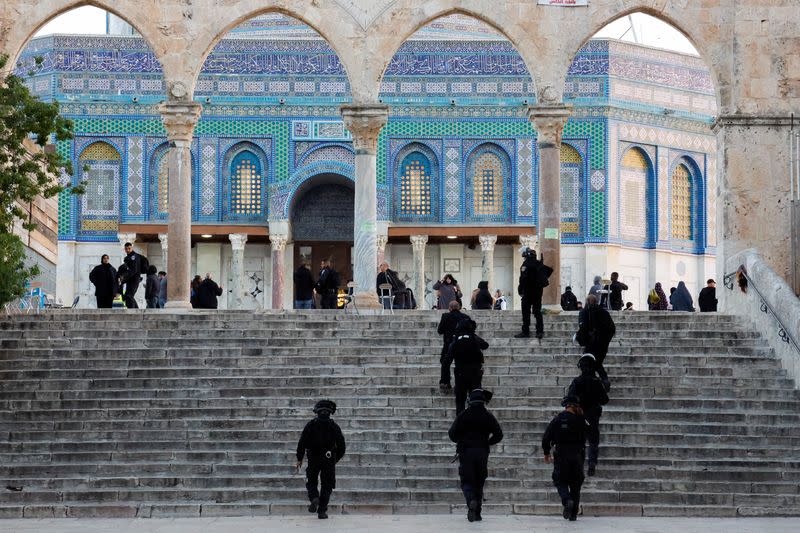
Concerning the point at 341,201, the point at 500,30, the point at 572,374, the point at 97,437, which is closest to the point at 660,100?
the point at 341,201

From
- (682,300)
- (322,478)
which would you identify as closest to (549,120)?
(682,300)

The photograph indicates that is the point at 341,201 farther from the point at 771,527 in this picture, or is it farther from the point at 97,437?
the point at 771,527

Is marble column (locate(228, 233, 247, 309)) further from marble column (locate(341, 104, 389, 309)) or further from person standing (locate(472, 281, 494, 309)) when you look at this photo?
marble column (locate(341, 104, 389, 309))

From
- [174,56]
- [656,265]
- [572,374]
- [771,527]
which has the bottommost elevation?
[771,527]

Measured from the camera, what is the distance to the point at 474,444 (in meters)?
13.5

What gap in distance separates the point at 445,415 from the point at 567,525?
344 cm

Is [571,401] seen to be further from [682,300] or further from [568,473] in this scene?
[682,300]

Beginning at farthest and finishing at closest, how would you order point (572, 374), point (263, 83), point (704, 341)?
1. point (263, 83)
2. point (704, 341)
3. point (572, 374)

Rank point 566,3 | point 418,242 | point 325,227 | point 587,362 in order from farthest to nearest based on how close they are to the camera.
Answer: point 325,227
point 418,242
point 566,3
point 587,362

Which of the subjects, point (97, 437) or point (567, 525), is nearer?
point (567, 525)

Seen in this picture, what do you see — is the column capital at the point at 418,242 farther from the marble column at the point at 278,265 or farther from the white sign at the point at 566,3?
the white sign at the point at 566,3

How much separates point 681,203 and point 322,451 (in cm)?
2502

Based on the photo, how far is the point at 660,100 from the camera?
36.8 metres

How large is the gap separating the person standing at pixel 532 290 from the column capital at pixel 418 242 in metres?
15.4
